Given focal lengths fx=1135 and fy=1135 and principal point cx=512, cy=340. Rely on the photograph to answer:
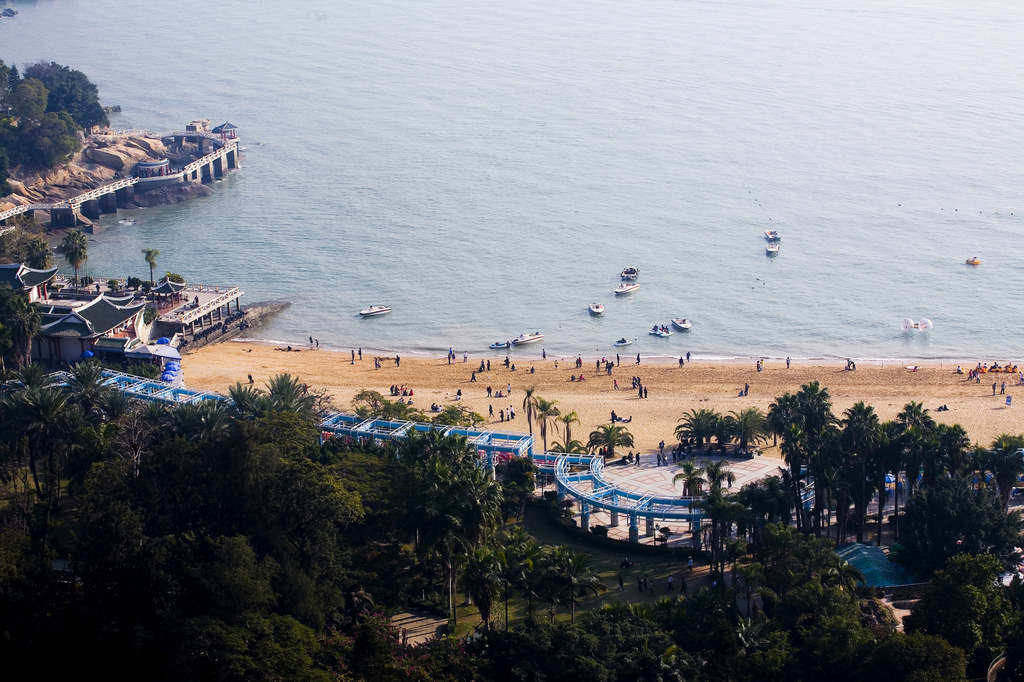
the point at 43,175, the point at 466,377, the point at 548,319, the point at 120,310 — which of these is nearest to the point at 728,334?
the point at 548,319

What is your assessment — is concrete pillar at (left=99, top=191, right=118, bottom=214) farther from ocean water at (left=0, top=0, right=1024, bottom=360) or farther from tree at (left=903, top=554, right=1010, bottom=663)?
tree at (left=903, top=554, right=1010, bottom=663)

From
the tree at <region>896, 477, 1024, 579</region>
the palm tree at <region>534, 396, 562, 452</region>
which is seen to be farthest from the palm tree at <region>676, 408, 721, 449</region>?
the tree at <region>896, 477, 1024, 579</region>

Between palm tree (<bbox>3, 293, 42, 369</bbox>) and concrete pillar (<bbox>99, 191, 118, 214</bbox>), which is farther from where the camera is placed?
concrete pillar (<bbox>99, 191, 118, 214</bbox>)

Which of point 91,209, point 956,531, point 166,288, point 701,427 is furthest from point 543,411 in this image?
point 91,209

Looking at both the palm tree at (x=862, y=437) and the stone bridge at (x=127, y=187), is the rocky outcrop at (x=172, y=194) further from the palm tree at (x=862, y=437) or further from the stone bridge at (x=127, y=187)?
the palm tree at (x=862, y=437)

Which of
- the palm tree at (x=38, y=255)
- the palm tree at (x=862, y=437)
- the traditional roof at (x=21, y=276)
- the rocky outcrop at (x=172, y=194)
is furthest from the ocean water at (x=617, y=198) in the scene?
the palm tree at (x=862, y=437)

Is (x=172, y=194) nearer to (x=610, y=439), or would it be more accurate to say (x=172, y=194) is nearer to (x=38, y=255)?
(x=38, y=255)

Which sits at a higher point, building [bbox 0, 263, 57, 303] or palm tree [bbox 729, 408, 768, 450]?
building [bbox 0, 263, 57, 303]

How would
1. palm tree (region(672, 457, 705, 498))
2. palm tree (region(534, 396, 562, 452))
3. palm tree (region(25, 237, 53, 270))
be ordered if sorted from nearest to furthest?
palm tree (region(672, 457, 705, 498)), palm tree (region(534, 396, 562, 452)), palm tree (region(25, 237, 53, 270))
